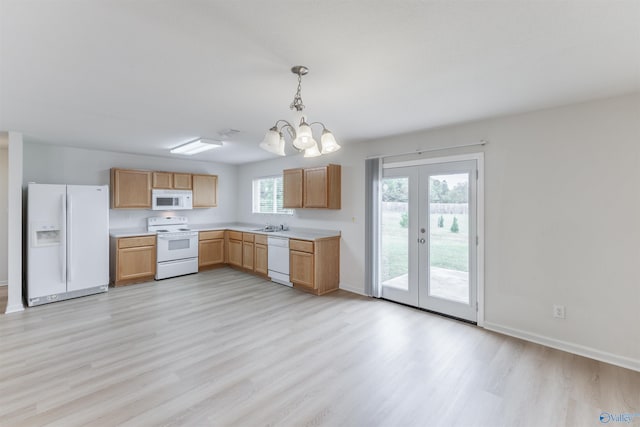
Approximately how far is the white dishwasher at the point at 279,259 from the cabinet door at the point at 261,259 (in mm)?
138

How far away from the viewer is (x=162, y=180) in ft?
18.9

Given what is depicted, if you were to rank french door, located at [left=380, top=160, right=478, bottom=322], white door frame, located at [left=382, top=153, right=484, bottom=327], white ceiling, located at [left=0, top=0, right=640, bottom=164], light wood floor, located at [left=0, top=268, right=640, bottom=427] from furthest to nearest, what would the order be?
1. french door, located at [left=380, top=160, right=478, bottom=322]
2. white door frame, located at [left=382, top=153, right=484, bottom=327]
3. light wood floor, located at [left=0, top=268, right=640, bottom=427]
4. white ceiling, located at [left=0, top=0, right=640, bottom=164]

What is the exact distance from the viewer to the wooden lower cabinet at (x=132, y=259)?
4.96 meters

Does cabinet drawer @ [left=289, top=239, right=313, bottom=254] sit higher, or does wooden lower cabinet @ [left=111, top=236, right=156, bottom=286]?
cabinet drawer @ [left=289, top=239, right=313, bottom=254]

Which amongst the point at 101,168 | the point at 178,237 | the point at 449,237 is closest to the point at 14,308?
the point at 178,237

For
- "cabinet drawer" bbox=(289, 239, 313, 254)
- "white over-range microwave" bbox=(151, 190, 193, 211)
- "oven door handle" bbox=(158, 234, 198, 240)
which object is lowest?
"cabinet drawer" bbox=(289, 239, 313, 254)

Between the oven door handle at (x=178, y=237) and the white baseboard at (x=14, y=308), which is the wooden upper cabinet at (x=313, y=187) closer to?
the oven door handle at (x=178, y=237)

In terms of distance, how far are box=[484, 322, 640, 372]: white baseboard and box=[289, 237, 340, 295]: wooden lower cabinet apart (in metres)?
2.30

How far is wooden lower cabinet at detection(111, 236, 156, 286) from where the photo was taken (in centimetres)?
496

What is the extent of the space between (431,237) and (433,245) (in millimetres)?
110

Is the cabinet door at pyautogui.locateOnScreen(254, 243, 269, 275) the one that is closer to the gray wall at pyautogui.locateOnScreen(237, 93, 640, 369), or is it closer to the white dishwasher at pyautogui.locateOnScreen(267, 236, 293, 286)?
the white dishwasher at pyautogui.locateOnScreen(267, 236, 293, 286)

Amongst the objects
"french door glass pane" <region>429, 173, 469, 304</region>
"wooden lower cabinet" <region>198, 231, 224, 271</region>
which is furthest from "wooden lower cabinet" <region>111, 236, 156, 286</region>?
"french door glass pane" <region>429, 173, 469, 304</region>

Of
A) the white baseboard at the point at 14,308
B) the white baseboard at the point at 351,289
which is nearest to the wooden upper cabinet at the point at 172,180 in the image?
the white baseboard at the point at 14,308

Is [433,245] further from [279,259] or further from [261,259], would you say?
[261,259]
